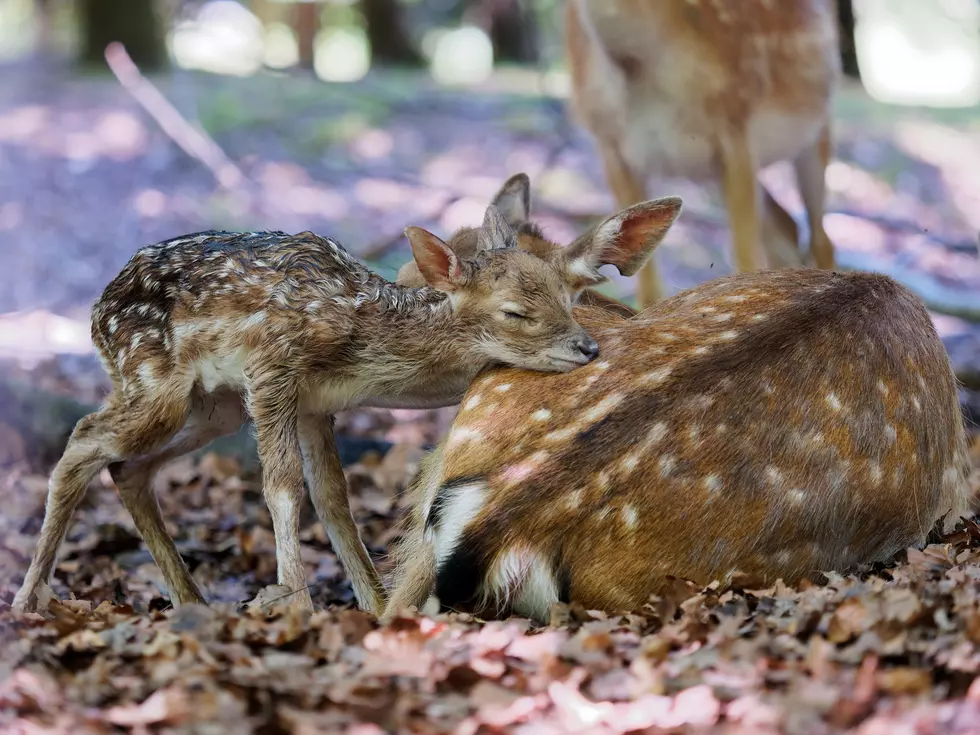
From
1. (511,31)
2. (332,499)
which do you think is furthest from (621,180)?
(511,31)

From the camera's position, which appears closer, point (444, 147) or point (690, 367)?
point (690, 367)

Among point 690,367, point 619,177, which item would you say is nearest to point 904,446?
point 690,367

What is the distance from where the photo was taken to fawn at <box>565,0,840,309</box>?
26.2 feet

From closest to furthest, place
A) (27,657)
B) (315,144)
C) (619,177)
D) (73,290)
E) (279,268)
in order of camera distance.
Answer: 1. (27,657)
2. (279,268)
3. (619,177)
4. (73,290)
5. (315,144)

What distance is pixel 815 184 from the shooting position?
888 centimetres

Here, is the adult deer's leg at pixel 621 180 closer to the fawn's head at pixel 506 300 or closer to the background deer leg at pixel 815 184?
the background deer leg at pixel 815 184

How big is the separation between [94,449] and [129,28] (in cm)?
1300

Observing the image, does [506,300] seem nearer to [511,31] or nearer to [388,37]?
[388,37]

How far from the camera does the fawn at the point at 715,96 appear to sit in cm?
800

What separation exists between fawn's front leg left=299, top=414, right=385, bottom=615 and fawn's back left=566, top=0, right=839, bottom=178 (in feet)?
13.6

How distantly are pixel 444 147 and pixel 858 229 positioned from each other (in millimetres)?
5235

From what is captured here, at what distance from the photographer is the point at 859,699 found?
3.04 metres

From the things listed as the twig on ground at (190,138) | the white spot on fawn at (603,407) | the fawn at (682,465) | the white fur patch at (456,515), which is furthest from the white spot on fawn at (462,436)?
the twig on ground at (190,138)

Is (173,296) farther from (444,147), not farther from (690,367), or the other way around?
(444,147)
